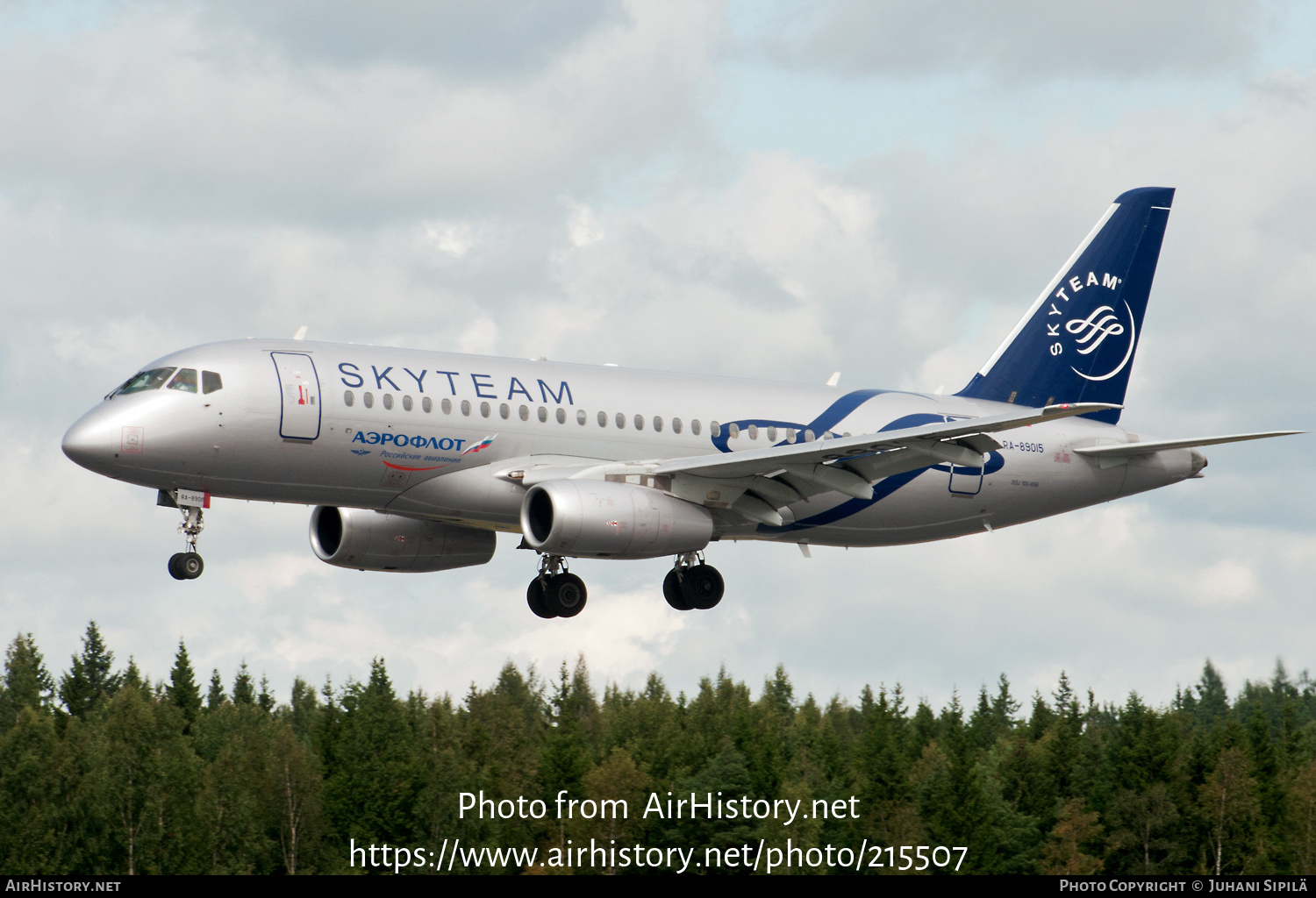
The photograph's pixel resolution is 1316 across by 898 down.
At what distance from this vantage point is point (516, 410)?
36.7 metres

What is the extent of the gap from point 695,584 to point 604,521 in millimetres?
6120

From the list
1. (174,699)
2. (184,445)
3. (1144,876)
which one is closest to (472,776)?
(174,699)

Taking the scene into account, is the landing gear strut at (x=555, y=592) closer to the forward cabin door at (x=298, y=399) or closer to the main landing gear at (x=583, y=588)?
the main landing gear at (x=583, y=588)

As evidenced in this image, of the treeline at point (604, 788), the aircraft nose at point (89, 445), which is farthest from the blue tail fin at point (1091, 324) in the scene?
the treeline at point (604, 788)

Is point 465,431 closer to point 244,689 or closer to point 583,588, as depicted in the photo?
point 583,588

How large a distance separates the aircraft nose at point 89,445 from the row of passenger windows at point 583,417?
4.77 meters

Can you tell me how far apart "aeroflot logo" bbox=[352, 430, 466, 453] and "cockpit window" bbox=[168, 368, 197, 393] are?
3.39m

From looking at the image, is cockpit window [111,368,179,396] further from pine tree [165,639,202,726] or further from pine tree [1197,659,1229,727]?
pine tree [1197,659,1229,727]

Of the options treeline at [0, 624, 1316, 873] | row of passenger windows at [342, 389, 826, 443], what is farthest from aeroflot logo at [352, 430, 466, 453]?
treeline at [0, 624, 1316, 873]

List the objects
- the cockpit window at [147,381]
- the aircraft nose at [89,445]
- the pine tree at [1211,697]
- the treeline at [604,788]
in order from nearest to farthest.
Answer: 1. the aircraft nose at [89,445]
2. the cockpit window at [147,381]
3. the treeline at [604,788]
4. the pine tree at [1211,697]

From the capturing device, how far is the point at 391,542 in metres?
41.2

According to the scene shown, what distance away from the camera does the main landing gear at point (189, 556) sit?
3478 centimetres

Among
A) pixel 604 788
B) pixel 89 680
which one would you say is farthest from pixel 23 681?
pixel 604 788

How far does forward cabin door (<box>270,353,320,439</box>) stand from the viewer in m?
34.2
